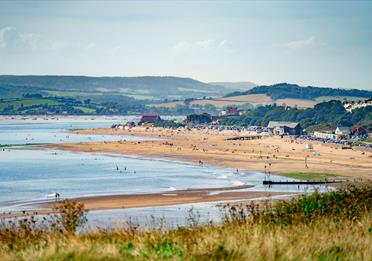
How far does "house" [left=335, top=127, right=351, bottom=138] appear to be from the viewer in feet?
338

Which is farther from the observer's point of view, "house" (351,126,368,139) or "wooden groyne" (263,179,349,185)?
"house" (351,126,368,139)

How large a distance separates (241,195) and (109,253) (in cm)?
2912

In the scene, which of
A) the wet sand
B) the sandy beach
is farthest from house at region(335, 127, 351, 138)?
the wet sand

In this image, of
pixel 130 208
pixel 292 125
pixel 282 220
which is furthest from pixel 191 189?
pixel 292 125

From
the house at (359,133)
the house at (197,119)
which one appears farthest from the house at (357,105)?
the house at (359,133)

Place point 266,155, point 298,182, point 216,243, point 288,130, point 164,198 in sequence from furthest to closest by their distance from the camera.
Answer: point 288,130 → point 266,155 → point 298,182 → point 164,198 → point 216,243

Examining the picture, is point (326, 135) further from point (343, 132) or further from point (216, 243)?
point (216, 243)

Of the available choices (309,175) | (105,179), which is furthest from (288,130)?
(105,179)

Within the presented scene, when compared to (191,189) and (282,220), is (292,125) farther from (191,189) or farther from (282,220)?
(282,220)

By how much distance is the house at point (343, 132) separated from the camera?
103 meters

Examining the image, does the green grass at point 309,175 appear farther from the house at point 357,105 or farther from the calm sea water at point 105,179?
the house at point 357,105

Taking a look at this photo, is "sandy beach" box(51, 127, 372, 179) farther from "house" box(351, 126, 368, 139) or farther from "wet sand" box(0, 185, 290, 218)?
"house" box(351, 126, 368, 139)

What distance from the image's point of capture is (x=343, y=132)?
350ft

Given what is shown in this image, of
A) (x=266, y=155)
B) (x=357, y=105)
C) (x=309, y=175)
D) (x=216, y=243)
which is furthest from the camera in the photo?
(x=357, y=105)
